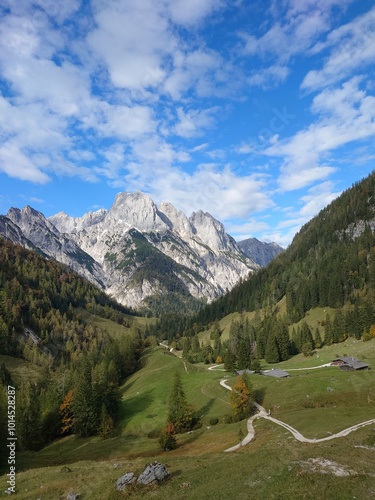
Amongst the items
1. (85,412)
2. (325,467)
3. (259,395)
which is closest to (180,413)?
(259,395)

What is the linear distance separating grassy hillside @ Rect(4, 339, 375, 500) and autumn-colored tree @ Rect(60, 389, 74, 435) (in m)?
4.02

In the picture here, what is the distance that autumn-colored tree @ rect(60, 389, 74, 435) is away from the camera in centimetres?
9794

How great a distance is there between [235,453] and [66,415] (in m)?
73.5

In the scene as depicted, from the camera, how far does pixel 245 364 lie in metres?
124

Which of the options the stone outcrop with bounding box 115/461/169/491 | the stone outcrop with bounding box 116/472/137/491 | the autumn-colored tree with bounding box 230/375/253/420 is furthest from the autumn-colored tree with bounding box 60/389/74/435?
the stone outcrop with bounding box 115/461/169/491

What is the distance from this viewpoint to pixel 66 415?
99.4 m

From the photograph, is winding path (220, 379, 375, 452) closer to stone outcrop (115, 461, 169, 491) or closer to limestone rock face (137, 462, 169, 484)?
limestone rock face (137, 462, 169, 484)

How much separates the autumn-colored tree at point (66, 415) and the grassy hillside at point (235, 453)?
402 cm

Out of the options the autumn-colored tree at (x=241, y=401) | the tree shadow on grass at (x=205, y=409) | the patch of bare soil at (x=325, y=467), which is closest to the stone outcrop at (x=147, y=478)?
the patch of bare soil at (x=325, y=467)

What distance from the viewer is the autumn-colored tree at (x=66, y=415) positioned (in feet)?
321

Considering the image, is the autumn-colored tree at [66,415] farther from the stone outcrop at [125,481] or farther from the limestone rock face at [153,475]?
the limestone rock face at [153,475]

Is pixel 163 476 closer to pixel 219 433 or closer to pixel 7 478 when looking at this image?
pixel 7 478

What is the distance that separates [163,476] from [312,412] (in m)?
39.5

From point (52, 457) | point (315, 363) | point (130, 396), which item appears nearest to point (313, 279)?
point (315, 363)
